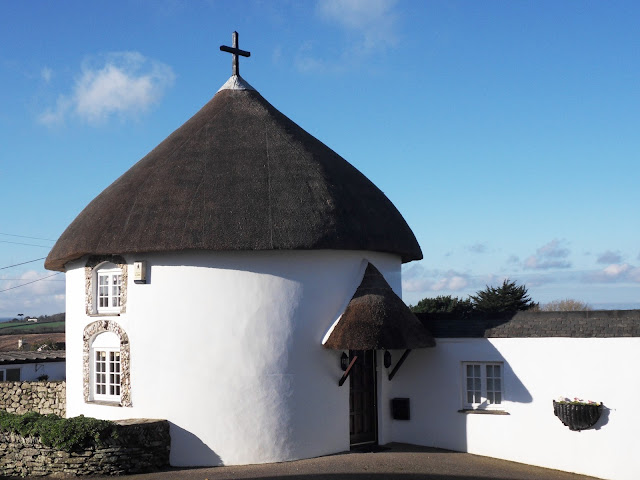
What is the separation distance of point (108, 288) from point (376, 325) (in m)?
5.63

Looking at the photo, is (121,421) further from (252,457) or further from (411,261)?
(411,261)

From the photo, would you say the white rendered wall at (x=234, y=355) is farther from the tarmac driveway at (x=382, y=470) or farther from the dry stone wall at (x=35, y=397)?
the dry stone wall at (x=35, y=397)

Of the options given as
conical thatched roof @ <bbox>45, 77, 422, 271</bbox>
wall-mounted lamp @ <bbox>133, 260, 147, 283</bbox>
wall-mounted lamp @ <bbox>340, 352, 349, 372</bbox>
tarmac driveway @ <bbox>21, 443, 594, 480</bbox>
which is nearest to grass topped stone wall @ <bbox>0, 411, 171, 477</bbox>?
tarmac driveway @ <bbox>21, 443, 594, 480</bbox>

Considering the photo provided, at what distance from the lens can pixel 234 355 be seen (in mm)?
13203

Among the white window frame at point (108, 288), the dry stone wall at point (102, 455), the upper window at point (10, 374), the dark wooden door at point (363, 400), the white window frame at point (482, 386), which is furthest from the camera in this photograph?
the upper window at point (10, 374)

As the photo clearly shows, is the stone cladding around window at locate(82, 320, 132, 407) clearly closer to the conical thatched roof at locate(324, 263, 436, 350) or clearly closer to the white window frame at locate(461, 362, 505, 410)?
the conical thatched roof at locate(324, 263, 436, 350)

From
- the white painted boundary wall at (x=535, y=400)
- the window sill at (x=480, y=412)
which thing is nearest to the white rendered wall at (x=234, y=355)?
the white painted boundary wall at (x=535, y=400)

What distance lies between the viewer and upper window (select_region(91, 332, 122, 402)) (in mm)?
14234

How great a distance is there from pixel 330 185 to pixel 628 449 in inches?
289

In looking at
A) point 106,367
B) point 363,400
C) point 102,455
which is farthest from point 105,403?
point 363,400

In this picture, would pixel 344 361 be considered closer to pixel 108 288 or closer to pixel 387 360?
pixel 387 360

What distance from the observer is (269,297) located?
527 inches

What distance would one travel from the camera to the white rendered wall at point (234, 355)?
43.1ft

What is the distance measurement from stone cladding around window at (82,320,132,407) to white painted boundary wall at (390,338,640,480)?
5528mm
